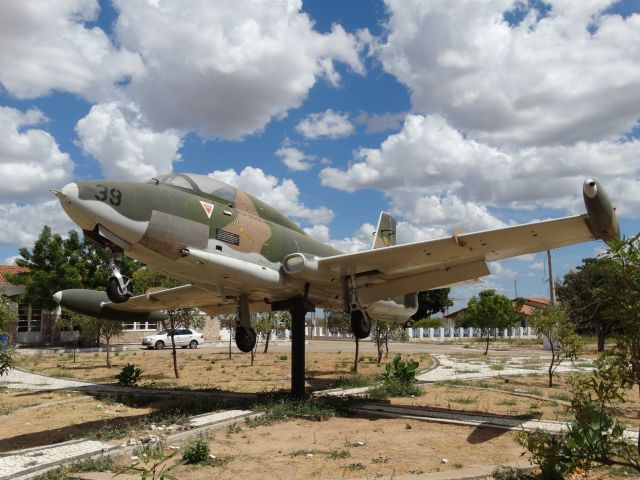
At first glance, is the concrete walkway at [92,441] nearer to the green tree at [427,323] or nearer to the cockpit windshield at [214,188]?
the cockpit windshield at [214,188]

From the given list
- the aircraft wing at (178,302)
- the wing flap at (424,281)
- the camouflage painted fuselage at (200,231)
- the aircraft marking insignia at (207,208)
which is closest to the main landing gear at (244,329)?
the camouflage painted fuselage at (200,231)

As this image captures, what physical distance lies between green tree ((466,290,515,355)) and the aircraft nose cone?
3470 centimetres

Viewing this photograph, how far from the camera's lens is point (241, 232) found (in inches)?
492

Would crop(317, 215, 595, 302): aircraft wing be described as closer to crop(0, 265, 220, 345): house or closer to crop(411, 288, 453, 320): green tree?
crop(0, 265, 220, 345): house

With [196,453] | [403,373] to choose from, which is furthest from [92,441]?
[403,373]

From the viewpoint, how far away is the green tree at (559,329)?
17500 mm

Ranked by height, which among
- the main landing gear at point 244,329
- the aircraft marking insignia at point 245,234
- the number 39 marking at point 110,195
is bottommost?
the main landing gear at point 244,329

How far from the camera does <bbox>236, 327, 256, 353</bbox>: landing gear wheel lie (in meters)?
14.0

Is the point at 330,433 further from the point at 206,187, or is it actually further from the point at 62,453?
the point at 206,187

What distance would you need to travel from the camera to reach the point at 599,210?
947 cm

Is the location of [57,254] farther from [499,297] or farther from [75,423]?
[499,297]

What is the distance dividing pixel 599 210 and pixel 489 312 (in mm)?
36938

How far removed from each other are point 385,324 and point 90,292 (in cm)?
1518

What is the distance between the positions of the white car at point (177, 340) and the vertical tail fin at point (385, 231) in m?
29.0
